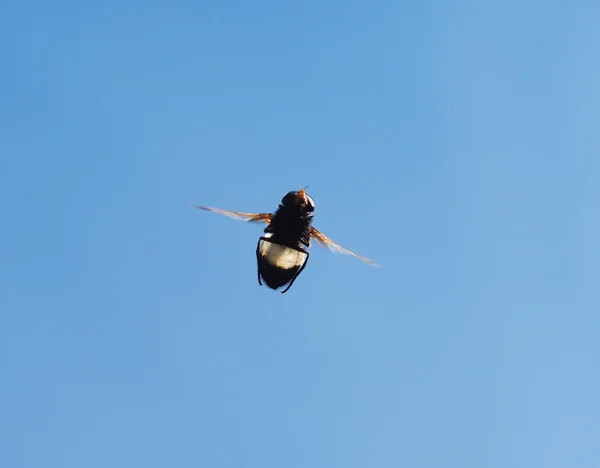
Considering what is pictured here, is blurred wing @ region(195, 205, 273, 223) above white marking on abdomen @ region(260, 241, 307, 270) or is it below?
above

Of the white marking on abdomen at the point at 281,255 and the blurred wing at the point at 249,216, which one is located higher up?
the blurred wing at the point at 249,216

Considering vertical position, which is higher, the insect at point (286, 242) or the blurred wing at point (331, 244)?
the blurred wing at point (331, 244)

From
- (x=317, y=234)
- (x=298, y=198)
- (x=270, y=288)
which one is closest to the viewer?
(x=298, y=198)

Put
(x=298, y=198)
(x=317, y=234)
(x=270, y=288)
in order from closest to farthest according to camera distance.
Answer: (x=298, y=198)
(x=270, y=288)
(x=317, y=234)

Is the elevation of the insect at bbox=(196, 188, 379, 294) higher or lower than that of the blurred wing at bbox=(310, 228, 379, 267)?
lower

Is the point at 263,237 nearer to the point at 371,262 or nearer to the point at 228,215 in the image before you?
the point at 228,215

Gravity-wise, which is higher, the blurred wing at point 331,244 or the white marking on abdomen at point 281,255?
the blurred wing at point 331,244

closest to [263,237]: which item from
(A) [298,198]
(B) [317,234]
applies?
(A) [298,198]

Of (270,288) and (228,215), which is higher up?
(228,215)
